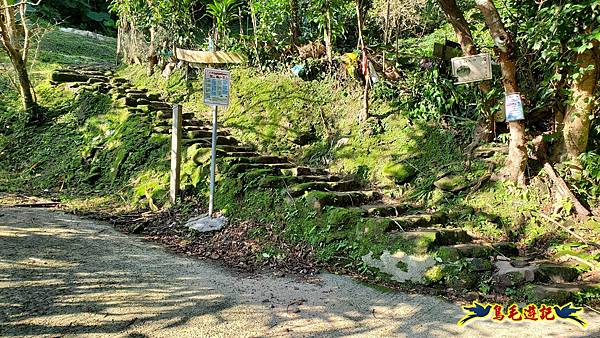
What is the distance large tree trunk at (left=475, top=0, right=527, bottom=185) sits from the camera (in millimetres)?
5242

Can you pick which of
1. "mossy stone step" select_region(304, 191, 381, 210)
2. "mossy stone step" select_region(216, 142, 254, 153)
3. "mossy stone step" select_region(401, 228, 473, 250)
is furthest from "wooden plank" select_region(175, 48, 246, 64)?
"mossy stone step" select_region(401, 228, 473, 250)

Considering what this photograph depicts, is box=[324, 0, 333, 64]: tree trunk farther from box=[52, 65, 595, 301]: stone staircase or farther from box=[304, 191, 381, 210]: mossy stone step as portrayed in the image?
box=[304, 191, 381, 210]: mossy stone step

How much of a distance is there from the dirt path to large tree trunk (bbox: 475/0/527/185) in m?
2.36

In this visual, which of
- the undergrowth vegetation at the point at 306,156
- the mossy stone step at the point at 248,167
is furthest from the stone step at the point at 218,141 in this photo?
the mossy stone step at the point at 248,167

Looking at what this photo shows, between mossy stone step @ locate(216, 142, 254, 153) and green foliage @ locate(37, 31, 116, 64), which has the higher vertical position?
green foliage @ locate(37, 31, 116, 64)

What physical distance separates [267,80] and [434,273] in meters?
6.28

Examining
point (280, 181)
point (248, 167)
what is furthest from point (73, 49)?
point (280, 181)

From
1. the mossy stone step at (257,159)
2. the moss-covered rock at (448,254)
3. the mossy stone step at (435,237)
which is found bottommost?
the moss-covered rock at (448,254)

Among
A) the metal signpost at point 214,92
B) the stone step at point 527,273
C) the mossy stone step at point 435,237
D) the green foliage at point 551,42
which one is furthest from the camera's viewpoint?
the metal signpost at point 214,92

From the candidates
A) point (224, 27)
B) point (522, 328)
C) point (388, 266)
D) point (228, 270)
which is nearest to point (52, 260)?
point (228, 270)

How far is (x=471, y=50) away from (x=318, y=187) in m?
2.77

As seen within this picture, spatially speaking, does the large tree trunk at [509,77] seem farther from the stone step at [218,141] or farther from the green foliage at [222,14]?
the green foliage at [222,14]

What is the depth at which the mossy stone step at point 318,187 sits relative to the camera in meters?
5.93

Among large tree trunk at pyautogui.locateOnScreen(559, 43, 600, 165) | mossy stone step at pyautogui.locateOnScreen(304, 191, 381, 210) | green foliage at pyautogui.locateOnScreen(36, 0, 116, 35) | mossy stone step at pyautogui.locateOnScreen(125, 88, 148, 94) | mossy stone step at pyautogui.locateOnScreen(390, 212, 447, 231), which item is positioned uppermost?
green foliage at pyautogui.locateOnScreen(36, 0, 116, 35)
